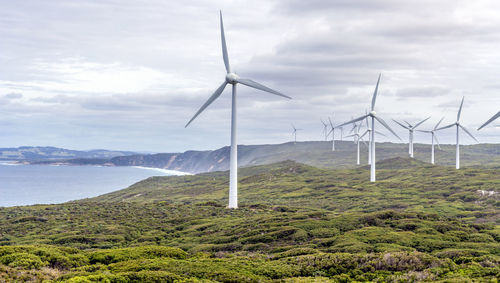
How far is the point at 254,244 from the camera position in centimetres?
4616

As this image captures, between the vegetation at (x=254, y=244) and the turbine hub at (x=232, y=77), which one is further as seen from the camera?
the turbine hub at (x=232, y=77)

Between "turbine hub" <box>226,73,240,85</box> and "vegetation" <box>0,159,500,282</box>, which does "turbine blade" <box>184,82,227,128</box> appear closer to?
"turbine hub" <box>226,73,240,85</box>

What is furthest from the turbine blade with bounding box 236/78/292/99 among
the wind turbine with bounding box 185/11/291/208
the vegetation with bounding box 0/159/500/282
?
the vegetation with bounding box 0/159/500/282

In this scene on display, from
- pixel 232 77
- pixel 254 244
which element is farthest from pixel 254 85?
pixel 254 244

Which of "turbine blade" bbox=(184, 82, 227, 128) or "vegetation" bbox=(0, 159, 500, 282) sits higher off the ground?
"turbine blade" bbox=(184, 82, 227, 128)

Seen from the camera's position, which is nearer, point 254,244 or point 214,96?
point 254,244

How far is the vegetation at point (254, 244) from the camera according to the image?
28578 millimetres

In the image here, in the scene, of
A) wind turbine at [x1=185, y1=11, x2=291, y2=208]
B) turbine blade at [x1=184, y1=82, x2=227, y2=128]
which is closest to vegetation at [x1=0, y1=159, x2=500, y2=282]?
wind turbine at [x1=185, y1=11, x2=291, y2=208]

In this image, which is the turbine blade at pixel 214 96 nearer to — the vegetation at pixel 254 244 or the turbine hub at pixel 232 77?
the turbine hub at pixel 232 77

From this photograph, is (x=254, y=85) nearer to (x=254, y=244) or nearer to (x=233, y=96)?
(x=233, y=96)

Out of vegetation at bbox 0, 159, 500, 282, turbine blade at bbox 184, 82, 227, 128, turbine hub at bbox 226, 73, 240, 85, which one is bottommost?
vegetation at bbox 0, 159, 500, 282

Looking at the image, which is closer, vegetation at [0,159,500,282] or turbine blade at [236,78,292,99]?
vegetation at [0,159,500,282]

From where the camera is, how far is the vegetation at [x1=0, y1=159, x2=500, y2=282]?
2858 cm

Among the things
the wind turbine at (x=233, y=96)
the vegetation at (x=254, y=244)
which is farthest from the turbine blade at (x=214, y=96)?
the vegetation at (x=254, y=244)
